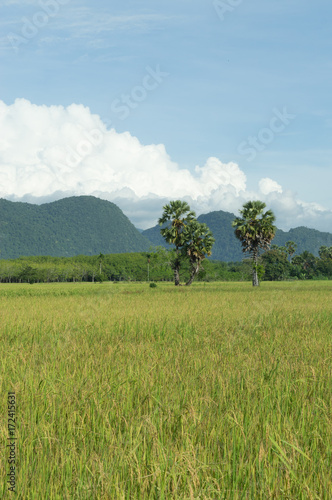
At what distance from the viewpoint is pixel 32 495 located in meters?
2.72

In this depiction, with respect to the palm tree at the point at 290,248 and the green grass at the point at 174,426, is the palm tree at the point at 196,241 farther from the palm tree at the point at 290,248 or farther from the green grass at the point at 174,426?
→ the palm tree at the point at 290,248

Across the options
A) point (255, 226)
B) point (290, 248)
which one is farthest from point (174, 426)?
point (290, 248)

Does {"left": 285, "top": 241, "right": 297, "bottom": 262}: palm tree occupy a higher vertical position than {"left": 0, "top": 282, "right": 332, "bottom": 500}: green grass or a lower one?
higher

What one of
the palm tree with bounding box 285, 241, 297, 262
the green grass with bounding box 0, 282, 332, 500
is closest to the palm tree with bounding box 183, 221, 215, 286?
the green grass with bounding box 0, 282, 332, 500

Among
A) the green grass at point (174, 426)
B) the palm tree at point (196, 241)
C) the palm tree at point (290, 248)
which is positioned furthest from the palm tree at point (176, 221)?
the palm tree at point (290, 248)

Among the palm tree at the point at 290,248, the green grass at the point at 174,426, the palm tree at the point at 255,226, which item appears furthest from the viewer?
the palm tree at the point at 290,248

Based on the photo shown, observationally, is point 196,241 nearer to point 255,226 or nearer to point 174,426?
point 255,226

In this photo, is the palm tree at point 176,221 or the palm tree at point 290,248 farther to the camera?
the palm tree at point 290,248

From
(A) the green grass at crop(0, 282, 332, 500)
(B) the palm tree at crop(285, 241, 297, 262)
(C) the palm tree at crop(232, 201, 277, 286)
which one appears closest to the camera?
(A) the green grass at crop(0, 282, 332, 500)

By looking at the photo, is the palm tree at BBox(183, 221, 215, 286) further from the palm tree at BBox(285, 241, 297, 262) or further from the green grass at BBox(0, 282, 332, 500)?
the palm tree at BBox(285, 241, 297, 262)

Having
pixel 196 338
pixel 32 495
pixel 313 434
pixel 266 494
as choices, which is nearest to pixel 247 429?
pixel 313 434

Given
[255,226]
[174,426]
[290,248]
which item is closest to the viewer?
[174,426]

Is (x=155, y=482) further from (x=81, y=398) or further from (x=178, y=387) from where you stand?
(x=178, y=387)

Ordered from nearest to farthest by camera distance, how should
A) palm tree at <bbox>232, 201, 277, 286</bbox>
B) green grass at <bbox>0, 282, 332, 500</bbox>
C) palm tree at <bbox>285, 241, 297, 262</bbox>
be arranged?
1. green grass at <bbox>0, 282, 332, 500</bbox>
2. palm tree at <bbox>232, 201, 277, 286</bbox>
3. palm tree at <bbox>285, 241, 297, 262</bbox>
